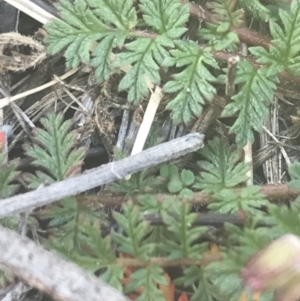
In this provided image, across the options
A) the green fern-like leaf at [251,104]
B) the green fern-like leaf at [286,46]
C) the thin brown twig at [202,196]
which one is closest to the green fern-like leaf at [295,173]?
the thin brown twig at [202,196]

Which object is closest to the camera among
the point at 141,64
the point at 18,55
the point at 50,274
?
the point at 50,274

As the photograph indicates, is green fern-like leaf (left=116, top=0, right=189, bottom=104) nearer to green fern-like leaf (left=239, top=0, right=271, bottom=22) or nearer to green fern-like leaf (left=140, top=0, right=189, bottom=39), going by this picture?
Result: green fern-like leaf (left=140, top=0, right=189, bottom=39)

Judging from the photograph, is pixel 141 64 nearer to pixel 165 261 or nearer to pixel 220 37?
pixel 220 37

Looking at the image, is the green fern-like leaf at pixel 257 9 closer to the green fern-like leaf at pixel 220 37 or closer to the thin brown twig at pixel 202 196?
the green fern-like leaf at pixel 220 37

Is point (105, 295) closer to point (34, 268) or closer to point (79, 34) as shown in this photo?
point (34, 268)

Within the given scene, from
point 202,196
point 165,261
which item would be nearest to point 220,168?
point 202,196

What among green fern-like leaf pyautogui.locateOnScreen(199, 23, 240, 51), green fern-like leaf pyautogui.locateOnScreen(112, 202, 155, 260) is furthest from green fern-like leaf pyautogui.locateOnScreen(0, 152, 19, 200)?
green fern-like leaf pyautogui.locateOnScreen(199, 23, 240, 51)

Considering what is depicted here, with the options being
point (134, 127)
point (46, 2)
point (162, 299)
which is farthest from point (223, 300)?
point (46, 2)
